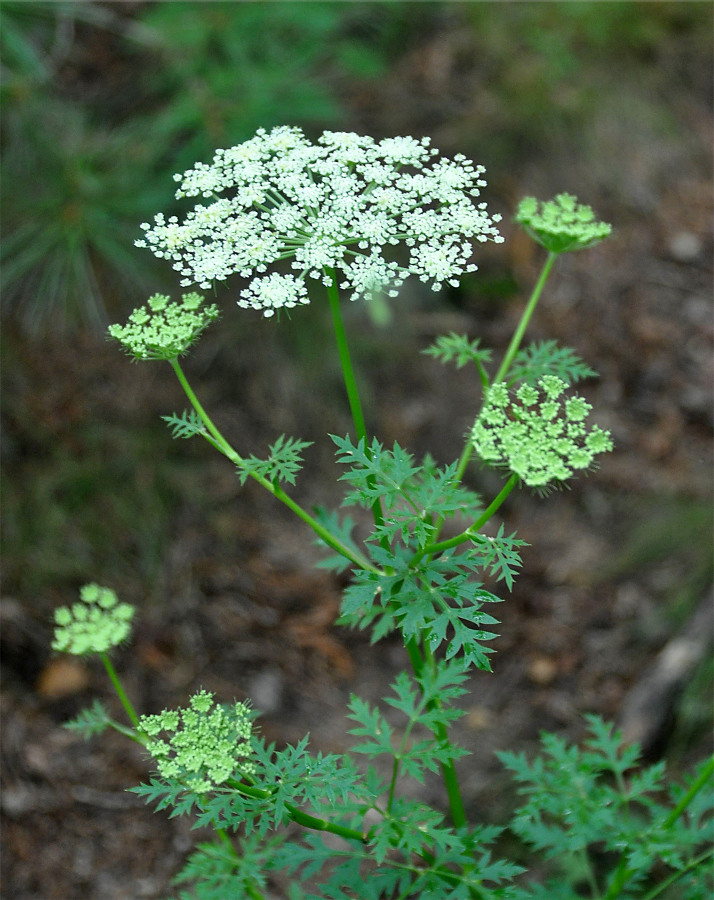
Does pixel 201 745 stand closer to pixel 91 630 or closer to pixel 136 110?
pixel 91 630

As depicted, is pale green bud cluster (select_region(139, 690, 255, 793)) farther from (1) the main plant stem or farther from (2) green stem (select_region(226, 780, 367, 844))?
(1) the main plant stem

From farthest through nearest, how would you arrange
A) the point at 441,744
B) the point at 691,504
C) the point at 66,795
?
the point at 691,504, the point at 66,795, the point at 441,744

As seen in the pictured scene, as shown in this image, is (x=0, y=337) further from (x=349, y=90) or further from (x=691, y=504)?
(x=691, y=504)

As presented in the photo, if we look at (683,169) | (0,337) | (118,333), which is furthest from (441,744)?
(683,169)

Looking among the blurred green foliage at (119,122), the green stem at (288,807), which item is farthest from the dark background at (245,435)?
the green stem at (288,807)

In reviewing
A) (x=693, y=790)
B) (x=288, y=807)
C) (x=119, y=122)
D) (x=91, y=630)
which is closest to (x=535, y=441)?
(x=288, y=807)

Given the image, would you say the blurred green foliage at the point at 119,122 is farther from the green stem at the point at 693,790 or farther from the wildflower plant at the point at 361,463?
the green stem at the point at 693,790

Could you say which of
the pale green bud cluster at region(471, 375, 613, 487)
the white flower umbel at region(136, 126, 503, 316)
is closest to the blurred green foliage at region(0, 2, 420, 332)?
the white flower umbel at region(136, 126, 503, 316)

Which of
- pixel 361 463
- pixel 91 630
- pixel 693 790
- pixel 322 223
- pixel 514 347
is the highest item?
pixel 514 347
